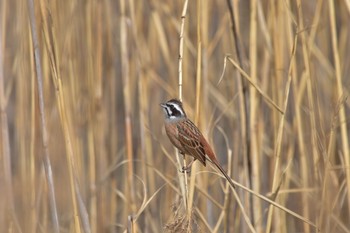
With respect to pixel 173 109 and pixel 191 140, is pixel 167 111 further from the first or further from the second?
pixel 191 140

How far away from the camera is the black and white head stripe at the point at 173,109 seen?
8.38 ft

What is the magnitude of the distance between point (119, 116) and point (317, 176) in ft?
5.64

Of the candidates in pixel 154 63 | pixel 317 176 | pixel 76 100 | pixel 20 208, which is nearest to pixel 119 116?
pixel 154 63

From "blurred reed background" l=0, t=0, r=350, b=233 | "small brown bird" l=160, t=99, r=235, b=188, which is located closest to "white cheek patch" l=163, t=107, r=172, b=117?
"small brown bird" l=160, t=99, r=235, b=188

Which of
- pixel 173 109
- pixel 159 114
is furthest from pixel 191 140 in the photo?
pixel 159 114

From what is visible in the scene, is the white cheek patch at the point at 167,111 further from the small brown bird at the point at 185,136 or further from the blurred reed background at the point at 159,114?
the blurred reed background at the point at 159,114

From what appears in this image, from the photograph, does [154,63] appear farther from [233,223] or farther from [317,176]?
[317,176]

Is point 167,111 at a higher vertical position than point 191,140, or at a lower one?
higher

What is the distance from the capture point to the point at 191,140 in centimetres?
249

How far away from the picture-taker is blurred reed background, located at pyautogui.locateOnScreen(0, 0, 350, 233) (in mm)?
2289

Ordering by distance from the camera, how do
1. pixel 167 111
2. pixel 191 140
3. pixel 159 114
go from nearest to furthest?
pixel 191 140, pixel 167 111, pixel 159 114

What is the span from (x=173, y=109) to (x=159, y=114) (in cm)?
97

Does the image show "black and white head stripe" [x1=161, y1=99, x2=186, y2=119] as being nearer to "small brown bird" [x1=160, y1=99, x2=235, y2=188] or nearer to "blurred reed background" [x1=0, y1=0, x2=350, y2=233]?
"small brown bird" [x1=160, y1=99, x2=235, y2=188]

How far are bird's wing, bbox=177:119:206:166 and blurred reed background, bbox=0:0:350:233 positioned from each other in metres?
0.09
